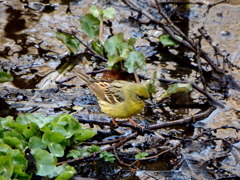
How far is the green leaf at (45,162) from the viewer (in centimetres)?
440

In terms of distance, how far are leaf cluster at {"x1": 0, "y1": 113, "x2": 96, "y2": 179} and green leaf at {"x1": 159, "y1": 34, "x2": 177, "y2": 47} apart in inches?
104

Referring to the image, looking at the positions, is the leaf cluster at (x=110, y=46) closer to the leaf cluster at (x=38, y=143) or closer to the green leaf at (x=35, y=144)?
the leaf cluster at (x=38, y=143)

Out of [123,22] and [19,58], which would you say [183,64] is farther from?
[19,58]

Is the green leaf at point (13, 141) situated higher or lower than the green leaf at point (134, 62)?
lower

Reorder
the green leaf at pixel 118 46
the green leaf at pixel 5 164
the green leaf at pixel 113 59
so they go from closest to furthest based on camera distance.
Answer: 1. the green leaf at pixel 5 164
2. the green leaf at pixel 113 59
3. the green leaf at pixel 118 46

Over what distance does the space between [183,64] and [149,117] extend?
135 cm

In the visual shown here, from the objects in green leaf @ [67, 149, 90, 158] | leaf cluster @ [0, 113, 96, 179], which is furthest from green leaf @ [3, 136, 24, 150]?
green leaf @ [67, 149, 90, 158]

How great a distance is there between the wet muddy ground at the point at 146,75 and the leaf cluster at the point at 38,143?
0.39 meters

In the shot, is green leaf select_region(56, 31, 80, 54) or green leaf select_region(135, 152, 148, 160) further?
green leaf select_region(56, 31, 80, 54)

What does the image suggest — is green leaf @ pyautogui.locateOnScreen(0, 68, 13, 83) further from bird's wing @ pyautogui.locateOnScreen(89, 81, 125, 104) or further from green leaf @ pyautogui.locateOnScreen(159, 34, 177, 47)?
green leaf @ pyautogui.locateOnScreen(159, 34, 177, 47)

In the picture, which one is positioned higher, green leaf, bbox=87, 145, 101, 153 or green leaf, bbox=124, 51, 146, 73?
green leaf, bbox=124, 51, 146, 73

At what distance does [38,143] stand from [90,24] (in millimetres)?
2764

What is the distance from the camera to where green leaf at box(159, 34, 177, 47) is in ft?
23.4

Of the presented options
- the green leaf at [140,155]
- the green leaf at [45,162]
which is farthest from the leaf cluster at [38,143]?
the green leaf at [140,155]
